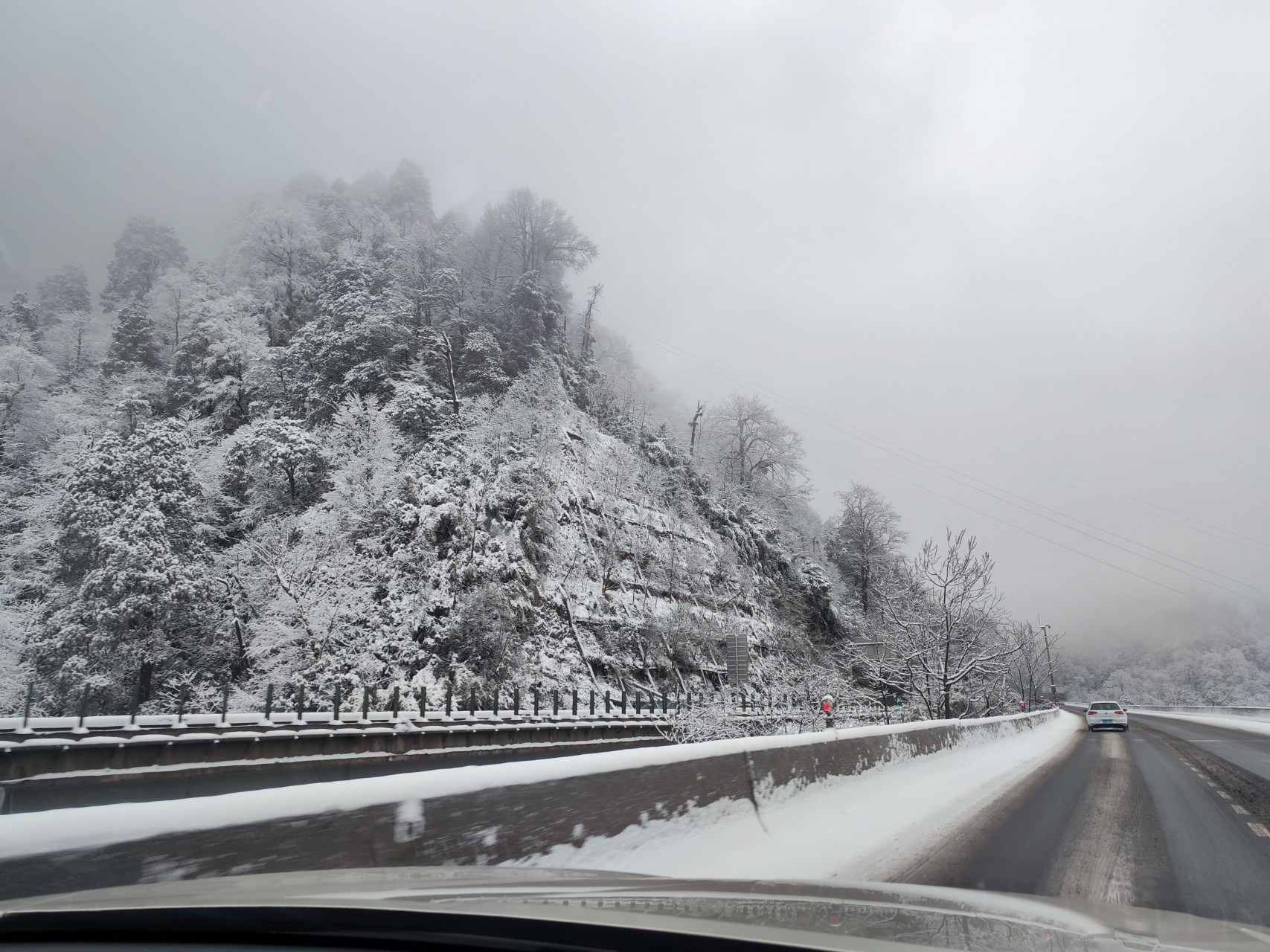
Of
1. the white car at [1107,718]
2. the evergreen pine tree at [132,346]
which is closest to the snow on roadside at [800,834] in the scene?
the white car at [1107,718]

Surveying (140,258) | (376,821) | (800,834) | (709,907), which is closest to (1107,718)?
(800,834)

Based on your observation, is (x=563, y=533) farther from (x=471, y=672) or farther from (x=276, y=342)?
(x=276, y=342)

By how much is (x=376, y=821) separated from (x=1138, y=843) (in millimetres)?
7234

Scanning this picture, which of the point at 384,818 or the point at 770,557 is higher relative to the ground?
the point at 770,557

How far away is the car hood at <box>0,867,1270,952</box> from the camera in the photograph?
6.56ft

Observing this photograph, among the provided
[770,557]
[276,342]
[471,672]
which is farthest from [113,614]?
[770,557]

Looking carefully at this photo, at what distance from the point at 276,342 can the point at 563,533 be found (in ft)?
93.2

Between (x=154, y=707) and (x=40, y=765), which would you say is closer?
(x=40, y=765)

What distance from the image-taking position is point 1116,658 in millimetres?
154750

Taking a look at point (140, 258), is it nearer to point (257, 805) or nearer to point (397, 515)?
point (397, 515)

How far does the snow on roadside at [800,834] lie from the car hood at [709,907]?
1037 mm

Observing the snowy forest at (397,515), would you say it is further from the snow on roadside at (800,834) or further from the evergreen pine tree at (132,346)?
the snow on roadside at (800,834)

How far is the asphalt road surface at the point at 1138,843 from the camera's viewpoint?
496 cm

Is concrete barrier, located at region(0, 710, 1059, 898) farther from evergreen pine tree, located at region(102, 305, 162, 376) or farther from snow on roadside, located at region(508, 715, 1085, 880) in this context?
evergreen pine tree, located at region(102, 305, 162, 376)
